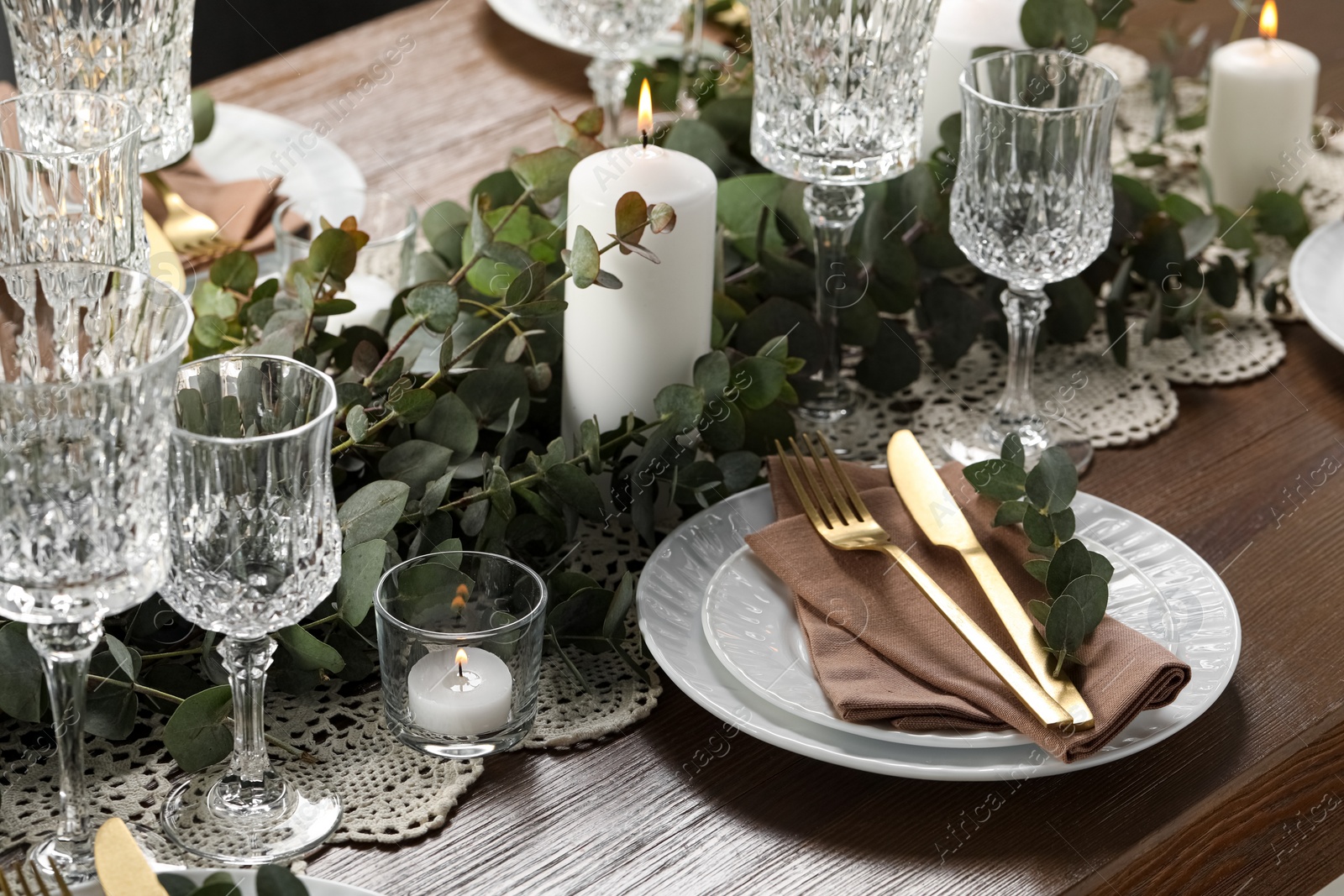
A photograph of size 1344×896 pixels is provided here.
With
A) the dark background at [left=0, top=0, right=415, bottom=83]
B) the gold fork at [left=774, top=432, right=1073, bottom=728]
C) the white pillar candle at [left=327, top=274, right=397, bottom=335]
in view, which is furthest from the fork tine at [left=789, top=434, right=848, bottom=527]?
the dark background at [left=0, top=0, right=415, bottom=83]

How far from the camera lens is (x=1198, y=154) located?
1.36 meters

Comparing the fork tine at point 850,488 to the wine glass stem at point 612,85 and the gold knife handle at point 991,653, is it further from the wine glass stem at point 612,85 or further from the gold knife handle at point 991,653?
the wine glass stem at point 612,85

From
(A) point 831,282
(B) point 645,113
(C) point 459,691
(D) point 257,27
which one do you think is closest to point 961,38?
(A) point 831,282

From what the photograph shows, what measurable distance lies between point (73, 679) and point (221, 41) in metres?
2.35

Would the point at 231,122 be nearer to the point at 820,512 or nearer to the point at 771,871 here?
the point at 820,512

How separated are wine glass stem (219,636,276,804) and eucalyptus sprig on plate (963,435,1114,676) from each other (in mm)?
386

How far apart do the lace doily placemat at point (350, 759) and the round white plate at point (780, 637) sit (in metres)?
0.05

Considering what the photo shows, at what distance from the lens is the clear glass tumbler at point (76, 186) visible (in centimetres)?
78

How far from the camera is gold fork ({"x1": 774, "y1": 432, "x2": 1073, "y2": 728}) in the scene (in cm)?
71

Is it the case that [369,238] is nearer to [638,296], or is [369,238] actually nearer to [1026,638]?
[638,296]

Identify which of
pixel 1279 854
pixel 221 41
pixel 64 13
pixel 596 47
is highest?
pixel 64 13

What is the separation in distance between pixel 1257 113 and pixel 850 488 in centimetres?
67

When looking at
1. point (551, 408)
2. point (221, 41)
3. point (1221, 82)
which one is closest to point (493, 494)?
point (551, 408)

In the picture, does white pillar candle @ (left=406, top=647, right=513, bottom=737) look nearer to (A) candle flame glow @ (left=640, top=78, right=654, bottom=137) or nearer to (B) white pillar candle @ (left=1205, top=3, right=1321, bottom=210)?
(A) candle flame glow @ (left=640, top=78, right=654, bottom=137)
